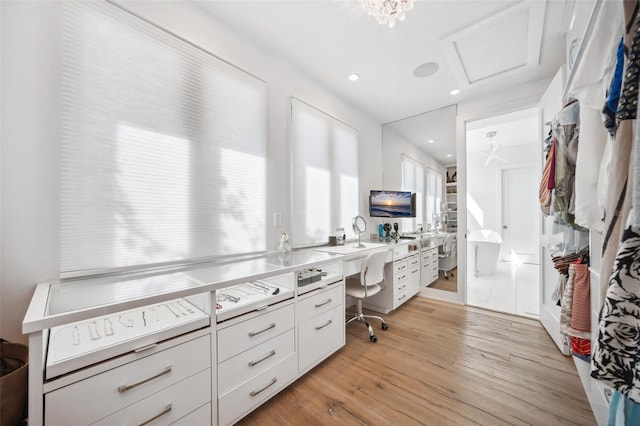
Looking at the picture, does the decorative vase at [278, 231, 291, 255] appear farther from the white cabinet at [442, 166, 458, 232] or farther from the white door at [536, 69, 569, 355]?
the white cabinet at [442, 166, 458, 232]

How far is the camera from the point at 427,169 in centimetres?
386

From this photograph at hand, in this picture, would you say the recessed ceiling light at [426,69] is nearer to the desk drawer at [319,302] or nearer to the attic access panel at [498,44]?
the attic access panel at [498,44]

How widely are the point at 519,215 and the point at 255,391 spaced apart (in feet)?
22.9

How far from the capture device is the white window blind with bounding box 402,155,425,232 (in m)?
3.75

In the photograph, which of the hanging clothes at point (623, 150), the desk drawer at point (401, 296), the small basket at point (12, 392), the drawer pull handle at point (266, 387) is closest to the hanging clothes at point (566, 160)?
the hanging clothes at point (623, 150)

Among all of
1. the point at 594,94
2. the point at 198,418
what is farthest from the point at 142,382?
the point at 594,94

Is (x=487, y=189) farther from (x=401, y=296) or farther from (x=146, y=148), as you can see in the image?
(x=146, y=148)

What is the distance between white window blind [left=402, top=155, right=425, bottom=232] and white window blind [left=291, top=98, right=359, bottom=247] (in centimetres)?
105

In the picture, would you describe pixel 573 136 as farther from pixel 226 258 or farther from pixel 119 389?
pixel 119 389

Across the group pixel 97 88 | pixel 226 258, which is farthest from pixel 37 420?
pixel 97 88

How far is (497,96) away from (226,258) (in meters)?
3.80

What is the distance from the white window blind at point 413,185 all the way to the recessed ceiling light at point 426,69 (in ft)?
4.63

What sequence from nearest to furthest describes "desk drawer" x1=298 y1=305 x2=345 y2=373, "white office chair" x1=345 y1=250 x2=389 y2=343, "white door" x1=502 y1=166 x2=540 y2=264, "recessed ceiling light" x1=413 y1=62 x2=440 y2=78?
"desk drawer" x1=298 y1=305 x2=345 y2=373
"white office chair" x1=345 y1=250 x2=389 y2=343
"recessed ceiling light" x1=413 y1=62 x2=440 y2=78
"white door" x1=502 y1=166 x2=540 y2=264

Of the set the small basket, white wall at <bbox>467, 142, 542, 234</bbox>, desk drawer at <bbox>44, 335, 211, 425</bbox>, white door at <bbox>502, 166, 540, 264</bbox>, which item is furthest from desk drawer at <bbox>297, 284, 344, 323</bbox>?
white door at <bbox>502, 166, 540, 264</bbox>
